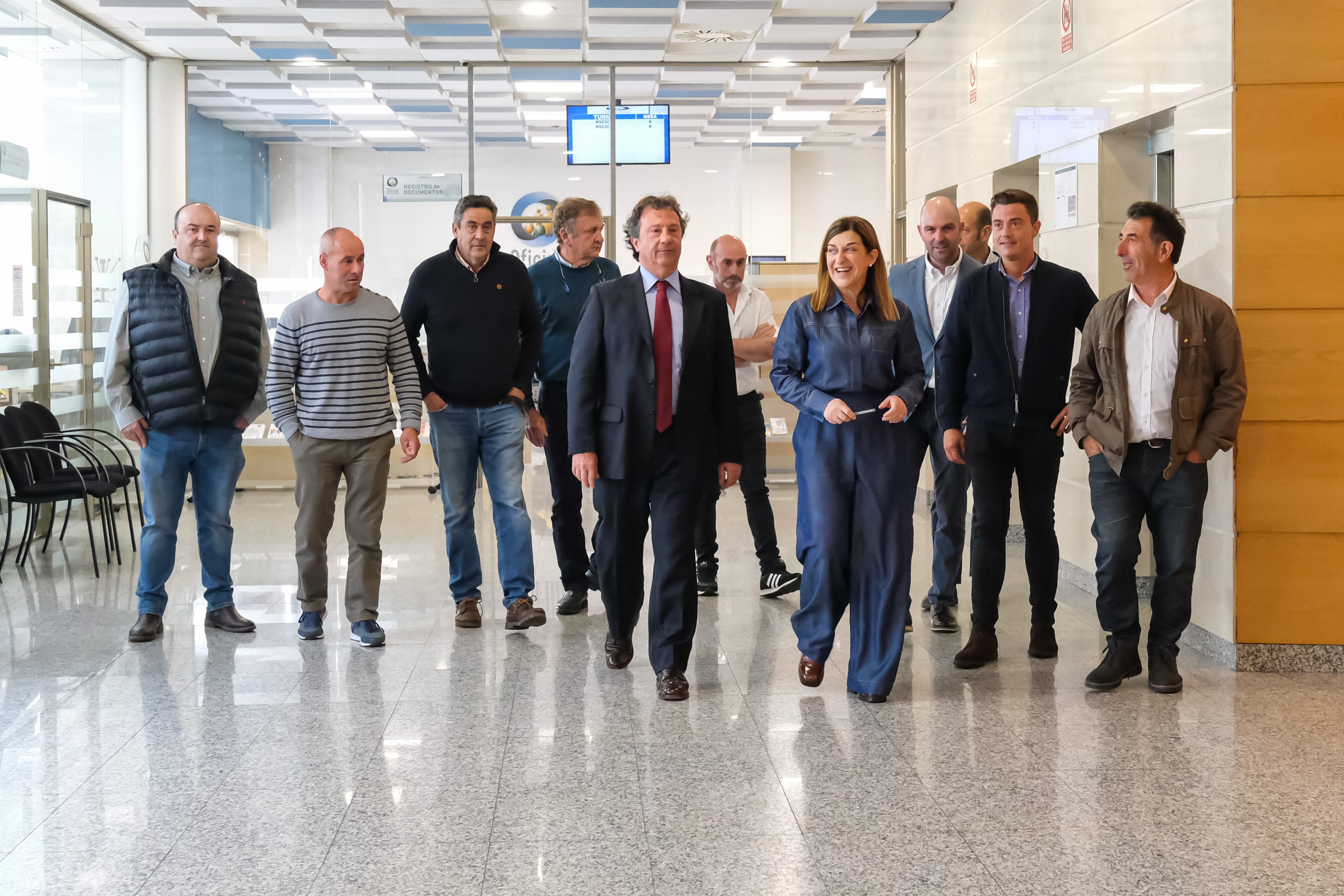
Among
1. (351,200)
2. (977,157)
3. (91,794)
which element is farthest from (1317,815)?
(351,200)

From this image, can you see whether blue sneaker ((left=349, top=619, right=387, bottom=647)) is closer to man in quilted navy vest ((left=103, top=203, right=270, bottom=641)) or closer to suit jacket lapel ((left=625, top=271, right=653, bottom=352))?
man in quilted navy vest ((left=103, top=203, right=270, bottom=641))

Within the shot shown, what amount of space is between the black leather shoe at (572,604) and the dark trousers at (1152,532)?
235 cm

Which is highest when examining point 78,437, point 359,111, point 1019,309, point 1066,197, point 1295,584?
point 359,111

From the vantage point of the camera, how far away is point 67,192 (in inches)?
340

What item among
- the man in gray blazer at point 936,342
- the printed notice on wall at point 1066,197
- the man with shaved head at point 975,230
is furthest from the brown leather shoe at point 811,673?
the printed notice on wall at point 1066,197

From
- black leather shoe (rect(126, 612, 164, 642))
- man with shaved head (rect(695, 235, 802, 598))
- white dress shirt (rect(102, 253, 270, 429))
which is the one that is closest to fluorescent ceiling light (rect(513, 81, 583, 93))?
man with shaved head (rect(695, 235, 802, 598))

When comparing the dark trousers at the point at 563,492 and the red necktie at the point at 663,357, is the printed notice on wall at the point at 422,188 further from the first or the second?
the red necktie at the point at 663,357

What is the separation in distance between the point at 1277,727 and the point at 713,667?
76.7 inches

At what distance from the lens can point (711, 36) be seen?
9.95m

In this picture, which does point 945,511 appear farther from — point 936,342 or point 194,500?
point 194,500

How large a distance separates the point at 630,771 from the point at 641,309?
5.08 feet

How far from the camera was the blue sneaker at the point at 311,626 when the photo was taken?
5.13m

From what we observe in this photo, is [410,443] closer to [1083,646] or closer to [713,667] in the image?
[713,667]

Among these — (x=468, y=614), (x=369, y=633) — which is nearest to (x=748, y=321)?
(x=468, y=614)
